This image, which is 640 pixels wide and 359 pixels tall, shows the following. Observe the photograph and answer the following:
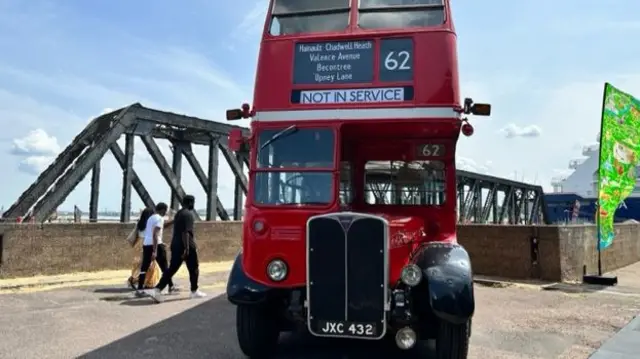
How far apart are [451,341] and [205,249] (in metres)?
11.0

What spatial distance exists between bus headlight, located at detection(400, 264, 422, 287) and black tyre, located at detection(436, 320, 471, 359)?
19.4 inches

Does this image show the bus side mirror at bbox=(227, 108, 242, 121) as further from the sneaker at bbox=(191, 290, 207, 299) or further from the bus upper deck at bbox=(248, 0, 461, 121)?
the sneaker at bbox=(191, 290, 207, 299)

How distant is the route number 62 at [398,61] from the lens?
18.6 feet

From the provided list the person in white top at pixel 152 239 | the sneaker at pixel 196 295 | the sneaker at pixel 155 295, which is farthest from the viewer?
the person in white top at pixel 152 239

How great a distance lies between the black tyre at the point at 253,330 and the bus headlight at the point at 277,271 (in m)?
0.46

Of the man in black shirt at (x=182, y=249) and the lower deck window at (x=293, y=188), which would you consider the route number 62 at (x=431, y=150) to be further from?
the man in black shirt at (x=182, y=249)

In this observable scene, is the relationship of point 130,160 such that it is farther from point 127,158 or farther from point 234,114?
point 234,114

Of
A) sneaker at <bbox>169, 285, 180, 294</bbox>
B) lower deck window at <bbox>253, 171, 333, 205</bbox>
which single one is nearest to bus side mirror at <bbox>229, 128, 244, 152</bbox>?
lower deck window at <bbox>253, 171, 333, 205</bbox>

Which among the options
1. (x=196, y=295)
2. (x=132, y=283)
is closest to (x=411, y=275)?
(x=196, y=295)

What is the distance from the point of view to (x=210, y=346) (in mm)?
6238

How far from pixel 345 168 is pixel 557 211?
5442 centimetres

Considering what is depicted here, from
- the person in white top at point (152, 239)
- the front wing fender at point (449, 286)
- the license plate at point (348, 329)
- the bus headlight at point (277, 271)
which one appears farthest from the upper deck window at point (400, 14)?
the person in white top at point (152, 239)

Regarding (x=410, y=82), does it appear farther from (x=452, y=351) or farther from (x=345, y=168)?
(x=452, y=351)

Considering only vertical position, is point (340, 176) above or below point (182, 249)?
above
